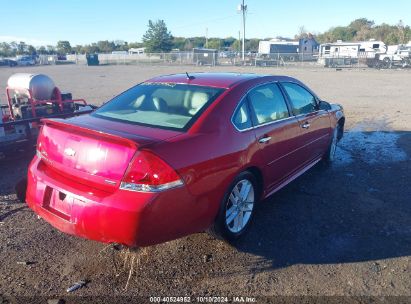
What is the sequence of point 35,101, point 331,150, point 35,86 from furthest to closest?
point 35,86, point 35,101, point 331,150

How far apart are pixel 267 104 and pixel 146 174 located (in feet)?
6.26

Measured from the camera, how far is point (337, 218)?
411 cm

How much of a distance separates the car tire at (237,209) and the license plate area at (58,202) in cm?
127

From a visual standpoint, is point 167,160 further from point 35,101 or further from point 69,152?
point 35,101

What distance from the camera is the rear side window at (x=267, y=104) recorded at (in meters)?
3.79

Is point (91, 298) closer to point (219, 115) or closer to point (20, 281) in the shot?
point (20, 281)

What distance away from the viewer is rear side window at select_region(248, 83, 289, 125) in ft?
12.4

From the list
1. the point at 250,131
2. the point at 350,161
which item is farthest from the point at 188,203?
the point at 350,161

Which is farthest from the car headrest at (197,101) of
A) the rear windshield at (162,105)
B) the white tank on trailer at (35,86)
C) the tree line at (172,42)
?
the tree line at (172,42)

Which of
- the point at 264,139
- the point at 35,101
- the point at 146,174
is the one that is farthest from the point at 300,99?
the point at 35,101

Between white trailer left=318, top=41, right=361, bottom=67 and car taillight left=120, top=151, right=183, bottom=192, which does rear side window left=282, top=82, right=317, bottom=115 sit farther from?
white trailer left=318, top=41, right=361, bottom=67

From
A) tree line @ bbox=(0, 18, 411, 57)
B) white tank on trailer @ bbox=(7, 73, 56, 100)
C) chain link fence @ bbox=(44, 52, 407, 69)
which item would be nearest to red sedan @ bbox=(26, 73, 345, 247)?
white tank on trailer @ bbox=(7, 73, 56, 100)

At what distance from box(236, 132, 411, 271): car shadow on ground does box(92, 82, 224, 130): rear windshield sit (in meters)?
1.39

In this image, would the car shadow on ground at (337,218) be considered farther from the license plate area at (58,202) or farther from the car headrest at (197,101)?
the license plate area at (58,202)
